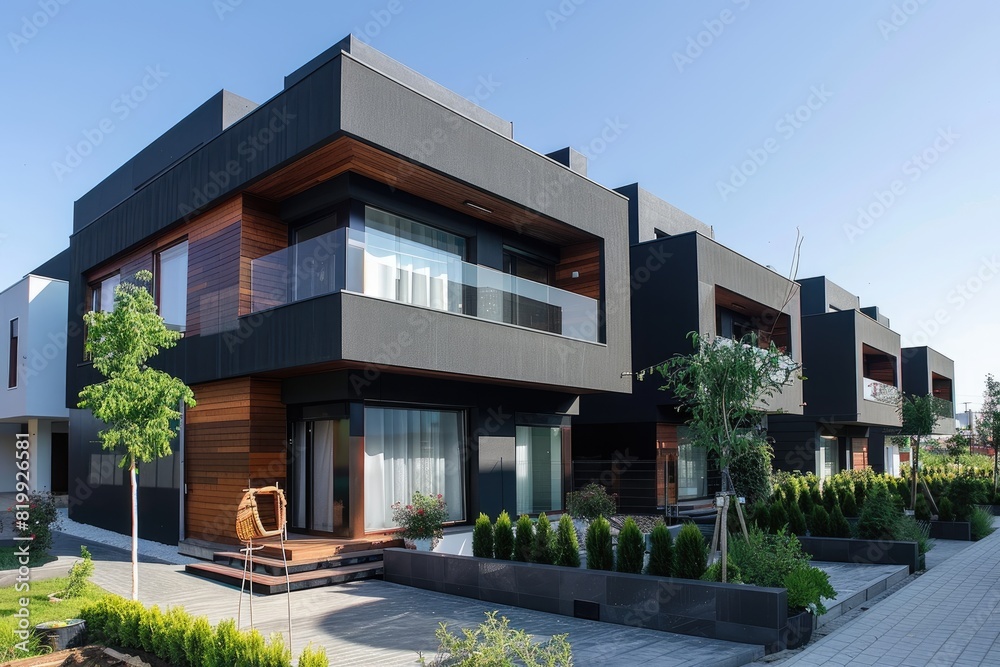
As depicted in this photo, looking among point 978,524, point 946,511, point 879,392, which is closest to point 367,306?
point 946,511

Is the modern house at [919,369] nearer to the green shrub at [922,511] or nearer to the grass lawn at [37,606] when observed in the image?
the green shrub at [922,511]

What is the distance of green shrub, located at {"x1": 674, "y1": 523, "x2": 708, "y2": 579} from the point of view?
9.02 meters

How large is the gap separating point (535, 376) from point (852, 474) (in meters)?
19.7

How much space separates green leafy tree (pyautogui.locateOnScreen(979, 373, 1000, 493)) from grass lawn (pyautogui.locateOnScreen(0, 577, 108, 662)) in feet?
85.0

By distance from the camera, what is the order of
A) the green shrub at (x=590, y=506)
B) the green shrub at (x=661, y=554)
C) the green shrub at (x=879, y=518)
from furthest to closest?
the green shrub at (x=590, y=506) < the green shrub at (x=879, y=518) < the green shrub at (x=661, y=554)

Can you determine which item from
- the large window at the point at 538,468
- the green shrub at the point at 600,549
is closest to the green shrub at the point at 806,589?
the green shrub at the point at 600,549

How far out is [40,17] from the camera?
1173 centimetres

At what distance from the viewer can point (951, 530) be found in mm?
17297

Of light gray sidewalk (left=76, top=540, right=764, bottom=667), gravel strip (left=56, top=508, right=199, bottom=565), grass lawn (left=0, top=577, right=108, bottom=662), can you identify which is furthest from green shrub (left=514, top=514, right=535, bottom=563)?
gravel strip (left=56, top=508, right=199, bottom=565)

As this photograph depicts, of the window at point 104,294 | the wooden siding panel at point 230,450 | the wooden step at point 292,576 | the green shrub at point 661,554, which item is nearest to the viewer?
the green shrub at point 661,554

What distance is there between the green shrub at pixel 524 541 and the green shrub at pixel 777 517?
20.2 ft

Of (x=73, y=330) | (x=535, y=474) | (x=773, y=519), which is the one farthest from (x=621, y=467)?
(x=73, y=330)

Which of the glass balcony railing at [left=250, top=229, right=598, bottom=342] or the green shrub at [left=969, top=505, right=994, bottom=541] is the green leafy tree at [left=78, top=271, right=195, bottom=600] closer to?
the glass balcony railing at [left=250, top=229, right=598, bottom=342]

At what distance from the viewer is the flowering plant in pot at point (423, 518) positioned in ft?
41.8
